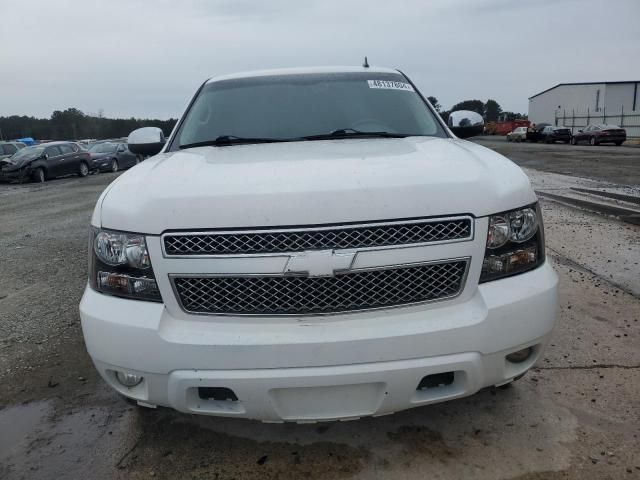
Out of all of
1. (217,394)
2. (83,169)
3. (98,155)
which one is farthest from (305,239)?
(98,155)

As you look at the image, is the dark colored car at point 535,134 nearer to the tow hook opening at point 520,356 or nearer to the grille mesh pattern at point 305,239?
the tow hook opening at point 520,356

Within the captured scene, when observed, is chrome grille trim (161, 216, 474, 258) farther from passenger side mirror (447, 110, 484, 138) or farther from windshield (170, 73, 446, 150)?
passenger side mirror (447, 110, 484, 138)

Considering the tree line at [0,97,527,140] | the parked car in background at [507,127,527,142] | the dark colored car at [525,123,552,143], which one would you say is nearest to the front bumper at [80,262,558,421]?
the dark colored car at [525,123,552,143]

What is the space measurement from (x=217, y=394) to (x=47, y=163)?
21.7m

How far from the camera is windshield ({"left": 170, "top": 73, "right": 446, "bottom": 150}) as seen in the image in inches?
129

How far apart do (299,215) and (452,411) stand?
136cm

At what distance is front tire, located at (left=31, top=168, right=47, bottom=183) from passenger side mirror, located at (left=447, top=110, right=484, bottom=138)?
66.6 feet

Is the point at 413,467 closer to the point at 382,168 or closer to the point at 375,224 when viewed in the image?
the point at 375,224

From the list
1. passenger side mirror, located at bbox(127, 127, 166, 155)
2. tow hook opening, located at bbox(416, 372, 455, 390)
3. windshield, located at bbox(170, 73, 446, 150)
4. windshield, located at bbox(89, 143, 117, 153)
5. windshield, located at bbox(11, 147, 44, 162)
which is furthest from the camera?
windshield, located at bbox(89, 143, 117, 153)

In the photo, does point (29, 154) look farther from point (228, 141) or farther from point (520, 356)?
point (520, 356)

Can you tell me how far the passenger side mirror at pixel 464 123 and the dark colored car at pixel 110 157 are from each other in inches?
854

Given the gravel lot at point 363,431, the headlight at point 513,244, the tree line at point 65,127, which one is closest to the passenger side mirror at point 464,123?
the gravel lot at point 363,431

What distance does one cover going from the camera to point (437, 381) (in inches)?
79.7

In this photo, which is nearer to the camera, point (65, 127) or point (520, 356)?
point (520, 356)
